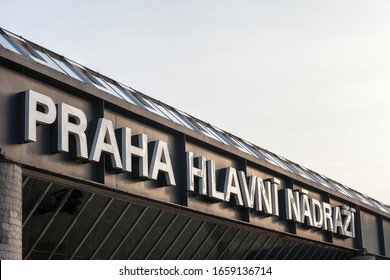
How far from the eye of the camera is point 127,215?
2769 centimetres

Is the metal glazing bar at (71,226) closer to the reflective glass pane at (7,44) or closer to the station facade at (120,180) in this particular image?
the station facade at (120,180)

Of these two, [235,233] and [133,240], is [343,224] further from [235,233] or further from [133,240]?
[133,240]

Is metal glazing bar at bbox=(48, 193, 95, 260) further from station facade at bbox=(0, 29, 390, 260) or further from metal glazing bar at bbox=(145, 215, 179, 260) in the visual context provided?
metal glazing bar at bbox=(145, 215, 179, 260)

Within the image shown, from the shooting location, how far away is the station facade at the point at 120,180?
71.7 ft

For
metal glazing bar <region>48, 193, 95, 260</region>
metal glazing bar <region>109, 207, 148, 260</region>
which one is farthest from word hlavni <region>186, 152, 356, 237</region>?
metal glazing bar <region>48, 193, 95, 260</region>

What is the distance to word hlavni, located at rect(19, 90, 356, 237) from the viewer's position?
74.0ft

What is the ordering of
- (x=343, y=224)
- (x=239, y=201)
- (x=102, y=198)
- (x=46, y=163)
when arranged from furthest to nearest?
(x=343, y=224), (x=239, y=201), (x=102, y=198), (x=46, y=163)

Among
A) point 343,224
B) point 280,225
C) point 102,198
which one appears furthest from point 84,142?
point 343,224

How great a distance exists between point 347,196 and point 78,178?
2497 cm

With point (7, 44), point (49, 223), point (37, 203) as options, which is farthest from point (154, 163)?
point (7, 44)

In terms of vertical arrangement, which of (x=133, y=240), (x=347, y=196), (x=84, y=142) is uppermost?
(x=347, y=196)

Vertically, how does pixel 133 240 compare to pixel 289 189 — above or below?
below

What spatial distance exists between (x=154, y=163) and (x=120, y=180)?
6.04 feet

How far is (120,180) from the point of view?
25781 millimetres
